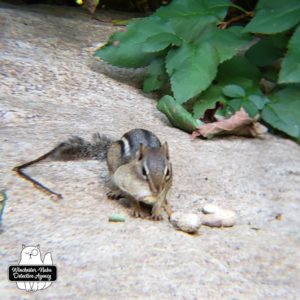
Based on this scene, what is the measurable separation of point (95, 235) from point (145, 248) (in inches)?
8.9

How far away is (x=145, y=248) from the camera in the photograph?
2.65 meters

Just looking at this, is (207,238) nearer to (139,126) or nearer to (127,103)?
(139,126)

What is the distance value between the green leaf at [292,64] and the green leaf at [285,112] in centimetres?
26

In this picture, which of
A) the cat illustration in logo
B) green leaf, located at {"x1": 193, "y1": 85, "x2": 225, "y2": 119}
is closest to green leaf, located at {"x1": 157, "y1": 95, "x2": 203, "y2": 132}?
green leaf, located at {"x1": 193, "y1": 85, "x2": 225, "y2": 119}

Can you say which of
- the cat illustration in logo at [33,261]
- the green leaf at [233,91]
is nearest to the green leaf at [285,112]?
the green leaf at [233,91]

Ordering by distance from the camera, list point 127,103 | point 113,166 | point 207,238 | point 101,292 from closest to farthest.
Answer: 1. point 101,292
2. point 207,238
3. point 113,166
4. point 127,103

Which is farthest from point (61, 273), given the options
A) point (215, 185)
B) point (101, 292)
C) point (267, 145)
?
point (267, 145)

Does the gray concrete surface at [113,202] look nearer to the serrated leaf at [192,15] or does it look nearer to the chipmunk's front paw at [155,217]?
the chipmunk's front paw at [155,217]

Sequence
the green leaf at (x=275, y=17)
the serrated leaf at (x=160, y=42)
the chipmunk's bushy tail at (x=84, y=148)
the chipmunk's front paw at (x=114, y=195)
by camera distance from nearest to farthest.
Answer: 1. the chipmunk's front paw at (x=114, y=195)
2. the chipmunk's bushy tail at (x=84, y=148)
3. the green leaf at (x=275, y=17)
4. the serrated leaf at (x=160, y=42)

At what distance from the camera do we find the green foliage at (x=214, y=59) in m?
4.45

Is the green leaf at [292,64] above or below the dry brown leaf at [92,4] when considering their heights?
above

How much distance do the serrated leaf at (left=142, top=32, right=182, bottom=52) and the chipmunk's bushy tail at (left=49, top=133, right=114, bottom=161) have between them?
1036 millimetres

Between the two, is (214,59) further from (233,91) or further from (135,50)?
(135,50)

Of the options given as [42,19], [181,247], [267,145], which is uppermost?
[181,247]
